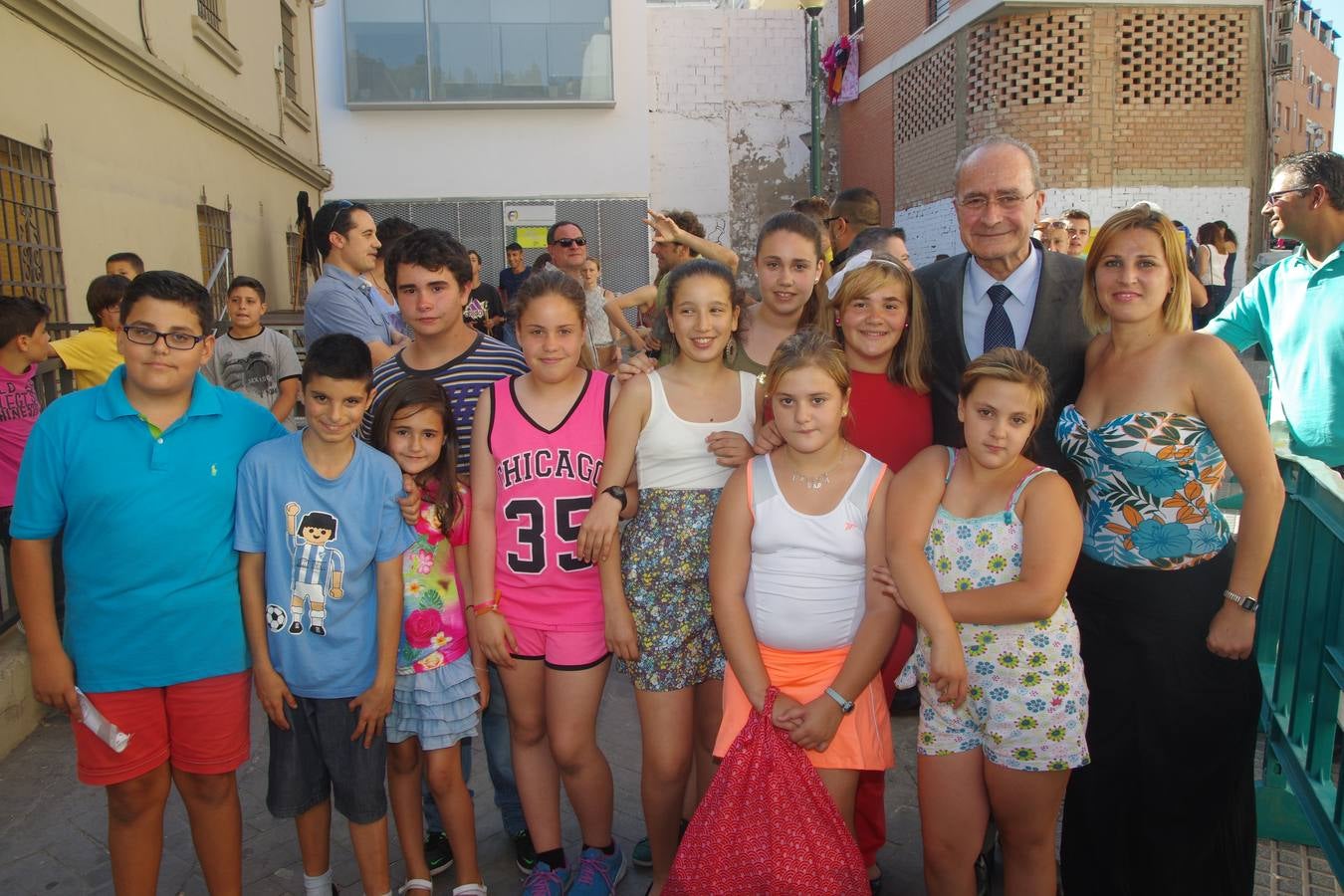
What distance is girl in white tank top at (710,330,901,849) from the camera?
2426mm

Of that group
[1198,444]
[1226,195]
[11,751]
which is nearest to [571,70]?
[1226,195]

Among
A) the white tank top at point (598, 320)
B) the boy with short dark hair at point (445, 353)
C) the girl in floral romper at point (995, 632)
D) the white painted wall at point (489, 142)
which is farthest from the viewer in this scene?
the white painted wall at point (489, 142)

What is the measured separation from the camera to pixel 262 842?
3.23 metres

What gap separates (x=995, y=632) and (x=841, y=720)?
1.48ft

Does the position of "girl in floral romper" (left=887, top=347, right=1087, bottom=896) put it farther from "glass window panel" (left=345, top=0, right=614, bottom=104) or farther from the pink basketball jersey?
"glass window panel" (left=345, top=0, right=614, bottom=104)

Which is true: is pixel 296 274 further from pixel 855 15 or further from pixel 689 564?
pixel 855 15

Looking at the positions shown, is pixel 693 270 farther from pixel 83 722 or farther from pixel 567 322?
pixel 83 722

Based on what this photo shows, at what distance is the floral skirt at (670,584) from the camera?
8.75 ft

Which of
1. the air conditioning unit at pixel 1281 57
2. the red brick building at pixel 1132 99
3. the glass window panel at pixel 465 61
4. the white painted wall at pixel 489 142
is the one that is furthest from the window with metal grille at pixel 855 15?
the air conditioning unit at pixel 1281 57

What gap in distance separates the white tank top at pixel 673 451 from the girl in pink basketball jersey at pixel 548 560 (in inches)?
6.0

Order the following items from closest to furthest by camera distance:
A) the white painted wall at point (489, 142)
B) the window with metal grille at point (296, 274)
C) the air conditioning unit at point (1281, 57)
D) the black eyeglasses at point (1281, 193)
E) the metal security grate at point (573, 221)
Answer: the black eyeglasses at point (1281, 193), the window with metal grille at point (296, 274), the air conditioning unit at point (1281, 57), the white painted wall at point (489, 142), the metal security grate at point (573, 221)

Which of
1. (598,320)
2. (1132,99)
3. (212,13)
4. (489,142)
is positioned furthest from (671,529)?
(489,142)

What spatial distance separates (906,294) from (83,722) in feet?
8.26

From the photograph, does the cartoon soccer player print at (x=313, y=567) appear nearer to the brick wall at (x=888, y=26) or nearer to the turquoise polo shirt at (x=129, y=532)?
the turquoise polo shirt at (x=129, y=532)
